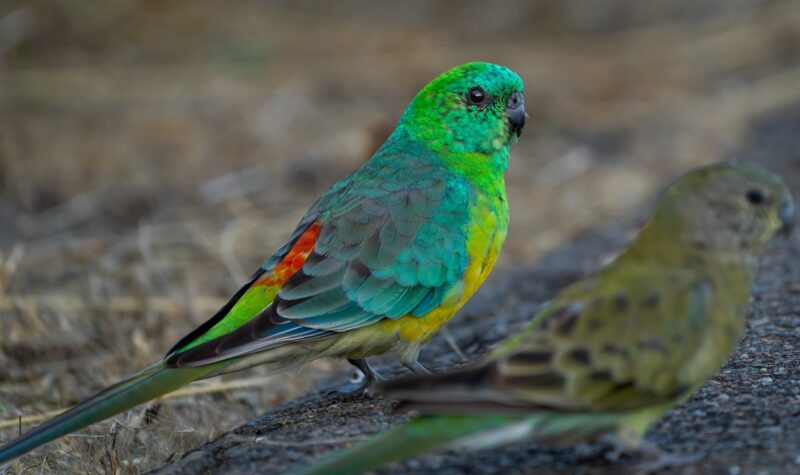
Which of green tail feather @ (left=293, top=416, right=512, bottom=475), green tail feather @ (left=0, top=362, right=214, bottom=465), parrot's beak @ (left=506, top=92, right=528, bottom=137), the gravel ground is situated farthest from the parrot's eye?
green tail feather @ (left=293, top=416, right=512, bottom=475)

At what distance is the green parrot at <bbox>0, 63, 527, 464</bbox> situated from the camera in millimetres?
3338

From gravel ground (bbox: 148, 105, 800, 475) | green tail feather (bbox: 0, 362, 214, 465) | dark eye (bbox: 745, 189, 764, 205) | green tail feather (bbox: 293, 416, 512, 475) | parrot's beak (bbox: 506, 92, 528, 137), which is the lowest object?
gravel ground (bbox: 148, 105, 800, 475)

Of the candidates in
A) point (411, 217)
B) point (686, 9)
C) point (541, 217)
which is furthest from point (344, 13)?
point (411, 217)

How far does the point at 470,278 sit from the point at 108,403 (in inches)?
56.1

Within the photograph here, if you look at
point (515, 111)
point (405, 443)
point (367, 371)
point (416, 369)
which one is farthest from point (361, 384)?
point (405, 443)

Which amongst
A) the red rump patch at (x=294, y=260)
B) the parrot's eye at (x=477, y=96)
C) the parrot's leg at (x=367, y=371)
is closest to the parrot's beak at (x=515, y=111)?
the parrot's eye at (x=477, y=96)

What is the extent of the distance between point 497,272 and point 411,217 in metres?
2.64

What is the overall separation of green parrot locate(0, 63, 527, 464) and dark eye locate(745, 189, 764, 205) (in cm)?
118

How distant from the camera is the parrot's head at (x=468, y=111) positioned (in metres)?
4.19

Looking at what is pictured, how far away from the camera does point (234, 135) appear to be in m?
8.65

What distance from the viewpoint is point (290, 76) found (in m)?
9.99

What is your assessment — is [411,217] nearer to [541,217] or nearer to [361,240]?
[361,240]

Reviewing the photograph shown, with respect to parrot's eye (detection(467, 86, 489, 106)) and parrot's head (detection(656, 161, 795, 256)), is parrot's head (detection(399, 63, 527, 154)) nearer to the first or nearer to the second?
parrot's eye (detection(467, 86, 489, 106))

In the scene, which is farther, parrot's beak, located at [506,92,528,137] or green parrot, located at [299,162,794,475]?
parrot's beak, located at [506,92,528,137]
